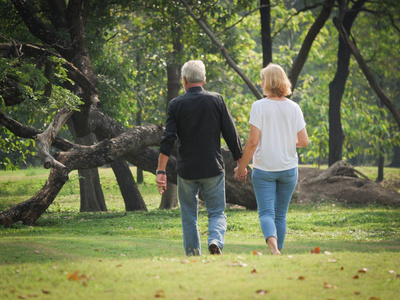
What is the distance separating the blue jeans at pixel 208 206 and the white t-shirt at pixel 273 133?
556 mm

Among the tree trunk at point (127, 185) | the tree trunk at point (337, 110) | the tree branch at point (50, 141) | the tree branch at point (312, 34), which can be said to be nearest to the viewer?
the tree branch at point (50, 141)

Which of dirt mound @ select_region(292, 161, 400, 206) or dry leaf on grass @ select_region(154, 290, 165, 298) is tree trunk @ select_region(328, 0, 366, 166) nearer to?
dirt mound @ select_region(292, 161, 400, 206)

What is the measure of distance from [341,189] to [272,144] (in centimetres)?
1415

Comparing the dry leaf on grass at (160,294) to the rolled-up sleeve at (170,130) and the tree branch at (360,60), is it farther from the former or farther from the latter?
the tree branch at (360,60)

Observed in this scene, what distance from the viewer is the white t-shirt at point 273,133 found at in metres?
A: 6.26

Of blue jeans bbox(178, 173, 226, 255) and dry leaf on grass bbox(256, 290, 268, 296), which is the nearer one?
dry leaf on grass bbox(256, 290, 268, 296)

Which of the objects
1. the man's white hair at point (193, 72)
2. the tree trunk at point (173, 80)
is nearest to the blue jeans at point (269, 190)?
the man's white hair at point (193, 72)

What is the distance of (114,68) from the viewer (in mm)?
18688

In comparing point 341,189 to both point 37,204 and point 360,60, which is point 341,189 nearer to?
point 360,60

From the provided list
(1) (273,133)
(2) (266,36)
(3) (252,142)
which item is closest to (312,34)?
(2) (266,36)

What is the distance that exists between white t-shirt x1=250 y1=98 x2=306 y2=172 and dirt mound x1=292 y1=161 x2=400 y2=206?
12921mm

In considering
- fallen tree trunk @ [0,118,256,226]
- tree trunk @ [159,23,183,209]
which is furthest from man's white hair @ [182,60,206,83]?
tree trunk @ [159,23,183,209]

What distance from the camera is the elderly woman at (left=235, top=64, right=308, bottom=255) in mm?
6270

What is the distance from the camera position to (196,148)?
6.21 meters
